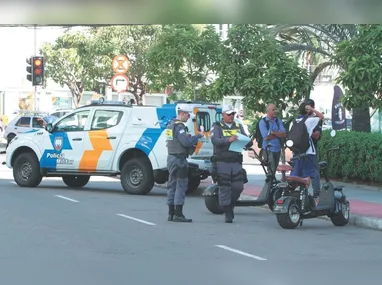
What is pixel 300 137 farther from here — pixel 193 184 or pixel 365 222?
pixel 193 184

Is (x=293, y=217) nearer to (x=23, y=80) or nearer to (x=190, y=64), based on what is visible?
(x=190, y=64)

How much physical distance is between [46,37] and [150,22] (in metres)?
49.8

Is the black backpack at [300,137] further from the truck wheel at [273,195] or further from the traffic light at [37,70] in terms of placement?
the traffic light at [37,70]

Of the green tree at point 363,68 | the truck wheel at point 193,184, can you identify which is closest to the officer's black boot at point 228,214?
the truck wheel at point 193,184

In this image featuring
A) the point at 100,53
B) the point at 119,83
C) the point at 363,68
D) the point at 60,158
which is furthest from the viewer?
the point at 100,53

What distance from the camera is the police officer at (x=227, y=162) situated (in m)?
13.0

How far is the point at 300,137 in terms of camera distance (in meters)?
13.4

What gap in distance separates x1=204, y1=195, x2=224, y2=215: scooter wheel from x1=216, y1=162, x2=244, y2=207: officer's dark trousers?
1.02 m

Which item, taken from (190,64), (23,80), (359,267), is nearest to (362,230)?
(359,267)

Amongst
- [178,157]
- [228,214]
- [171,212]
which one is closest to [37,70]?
[171,212]

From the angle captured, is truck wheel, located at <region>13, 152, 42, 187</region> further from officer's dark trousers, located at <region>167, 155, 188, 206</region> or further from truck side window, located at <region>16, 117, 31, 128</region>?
truck side window, located at <region>16, 117, 31, 128</region>

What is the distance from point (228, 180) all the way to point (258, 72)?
728 cm

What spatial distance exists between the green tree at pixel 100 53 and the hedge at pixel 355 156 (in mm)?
18462

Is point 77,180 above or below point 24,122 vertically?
below
